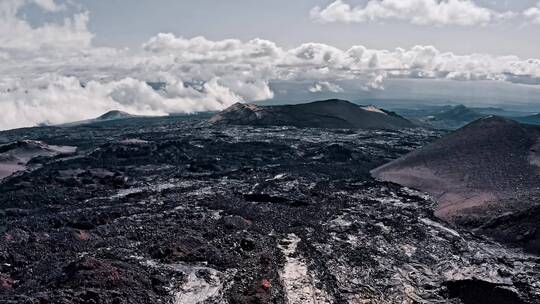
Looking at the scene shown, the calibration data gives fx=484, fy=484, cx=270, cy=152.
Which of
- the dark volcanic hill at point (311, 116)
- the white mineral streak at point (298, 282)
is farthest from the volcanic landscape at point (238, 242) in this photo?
the dark volcanic hill at point (311, 116)

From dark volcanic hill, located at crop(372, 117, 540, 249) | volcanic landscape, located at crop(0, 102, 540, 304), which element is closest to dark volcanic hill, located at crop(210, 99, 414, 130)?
volcanic landscape, located at crop(0, 102, 540, 304)

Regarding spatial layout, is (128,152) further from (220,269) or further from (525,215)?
(525,215)

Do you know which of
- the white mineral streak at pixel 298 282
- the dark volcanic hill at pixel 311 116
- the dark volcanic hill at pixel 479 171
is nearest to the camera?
the white mineral streak at pixel 298 282

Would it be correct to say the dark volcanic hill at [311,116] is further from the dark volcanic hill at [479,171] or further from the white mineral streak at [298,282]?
the white mineral streak at [298,282]

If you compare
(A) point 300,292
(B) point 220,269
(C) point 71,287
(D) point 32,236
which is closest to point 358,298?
(A) point 300,292

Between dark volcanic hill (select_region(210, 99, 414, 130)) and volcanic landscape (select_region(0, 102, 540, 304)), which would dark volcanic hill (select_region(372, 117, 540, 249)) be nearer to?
volcanic landscape (select_region(0, 102, 540, 304))

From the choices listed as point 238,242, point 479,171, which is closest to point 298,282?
point 238,242
